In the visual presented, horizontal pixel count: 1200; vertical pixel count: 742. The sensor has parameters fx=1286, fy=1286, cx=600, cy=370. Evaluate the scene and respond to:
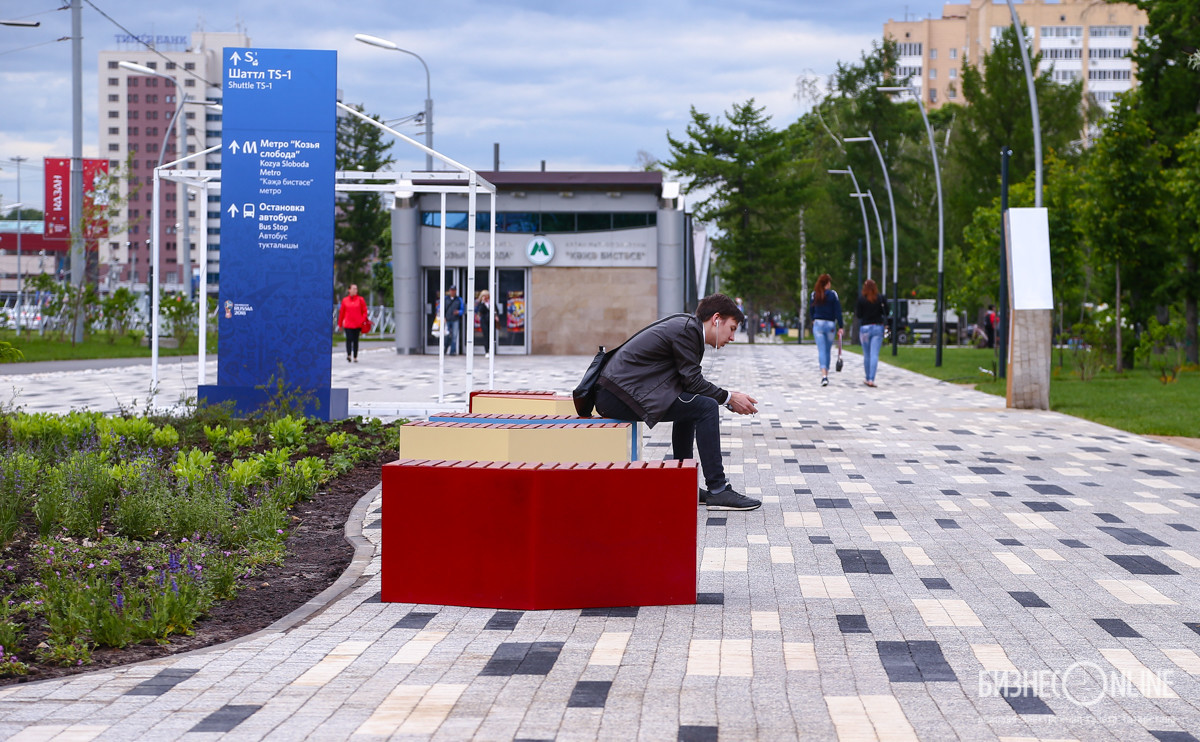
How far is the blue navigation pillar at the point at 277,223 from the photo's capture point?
12898mm

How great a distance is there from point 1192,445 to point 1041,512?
5.57 m

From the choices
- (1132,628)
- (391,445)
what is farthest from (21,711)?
(391,445)

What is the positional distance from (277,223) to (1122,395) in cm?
1372

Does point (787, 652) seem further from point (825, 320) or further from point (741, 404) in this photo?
point (825, 320)

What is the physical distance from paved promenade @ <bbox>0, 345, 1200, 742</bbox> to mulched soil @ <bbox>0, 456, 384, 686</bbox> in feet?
0.48

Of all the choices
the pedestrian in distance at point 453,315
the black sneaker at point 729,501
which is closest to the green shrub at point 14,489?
the black sneaker at point 729,501

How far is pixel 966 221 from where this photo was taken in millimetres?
58281

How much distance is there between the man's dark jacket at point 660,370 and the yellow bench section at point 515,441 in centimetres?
27

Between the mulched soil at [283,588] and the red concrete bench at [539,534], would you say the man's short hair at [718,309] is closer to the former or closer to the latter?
the red concrete bench at [539,534]

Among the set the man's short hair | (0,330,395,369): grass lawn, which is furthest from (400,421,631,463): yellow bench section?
(0,330,395,369): grass lawn

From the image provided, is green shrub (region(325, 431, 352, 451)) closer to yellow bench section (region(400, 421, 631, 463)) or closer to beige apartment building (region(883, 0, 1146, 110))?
yellow bench section (region(400, 421, 631, 463))

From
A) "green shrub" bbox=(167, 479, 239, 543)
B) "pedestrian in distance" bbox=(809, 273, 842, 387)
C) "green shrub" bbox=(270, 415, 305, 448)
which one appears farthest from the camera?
"pedestrian in distance" bbox=(809, 273, 842, 387)

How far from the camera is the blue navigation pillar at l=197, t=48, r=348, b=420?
12.9 m

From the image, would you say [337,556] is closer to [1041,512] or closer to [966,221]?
[1041,512]
